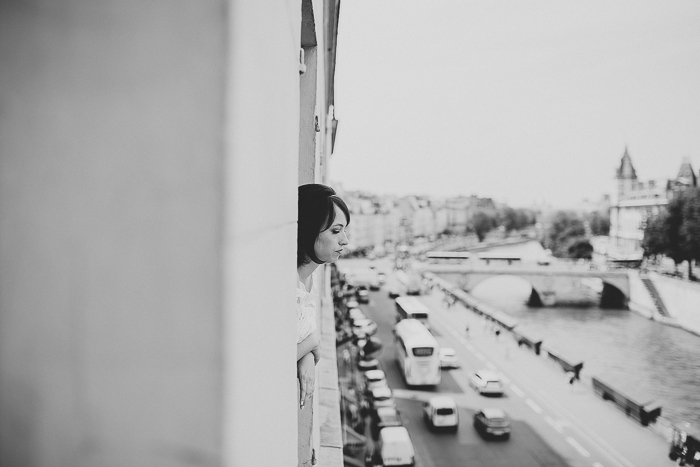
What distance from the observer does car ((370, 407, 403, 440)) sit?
13656 millimetres

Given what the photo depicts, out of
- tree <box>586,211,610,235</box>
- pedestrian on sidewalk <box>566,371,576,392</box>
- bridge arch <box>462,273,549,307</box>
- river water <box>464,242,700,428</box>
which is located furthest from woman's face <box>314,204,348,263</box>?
tree <box>586,211,610,235</box>

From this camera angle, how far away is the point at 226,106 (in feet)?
1.53

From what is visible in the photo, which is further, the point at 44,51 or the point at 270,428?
the point at 270,428

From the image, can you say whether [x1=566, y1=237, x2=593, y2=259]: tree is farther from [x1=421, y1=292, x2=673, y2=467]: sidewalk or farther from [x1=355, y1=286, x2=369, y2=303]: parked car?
[x1=421, y1=292, x2=673, y2=467]: sidewalk

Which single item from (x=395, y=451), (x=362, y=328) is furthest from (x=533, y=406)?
(x=362, y=328)

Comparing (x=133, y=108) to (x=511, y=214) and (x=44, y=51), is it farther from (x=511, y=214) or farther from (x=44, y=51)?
(x=511, y=214)

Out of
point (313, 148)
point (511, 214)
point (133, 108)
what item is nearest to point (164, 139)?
point (133, 108)

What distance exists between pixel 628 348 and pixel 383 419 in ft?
66.2

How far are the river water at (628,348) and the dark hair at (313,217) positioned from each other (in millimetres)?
18666

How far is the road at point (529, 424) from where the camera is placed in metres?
13.1

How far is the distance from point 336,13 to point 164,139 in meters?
5.17

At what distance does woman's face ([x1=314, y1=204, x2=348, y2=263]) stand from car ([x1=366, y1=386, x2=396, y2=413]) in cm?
1406

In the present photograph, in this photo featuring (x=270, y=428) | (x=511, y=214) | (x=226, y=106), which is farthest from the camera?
(x=511, y=214)

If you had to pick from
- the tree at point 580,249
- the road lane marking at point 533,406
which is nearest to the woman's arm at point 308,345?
the road lane marking at point 533,406
